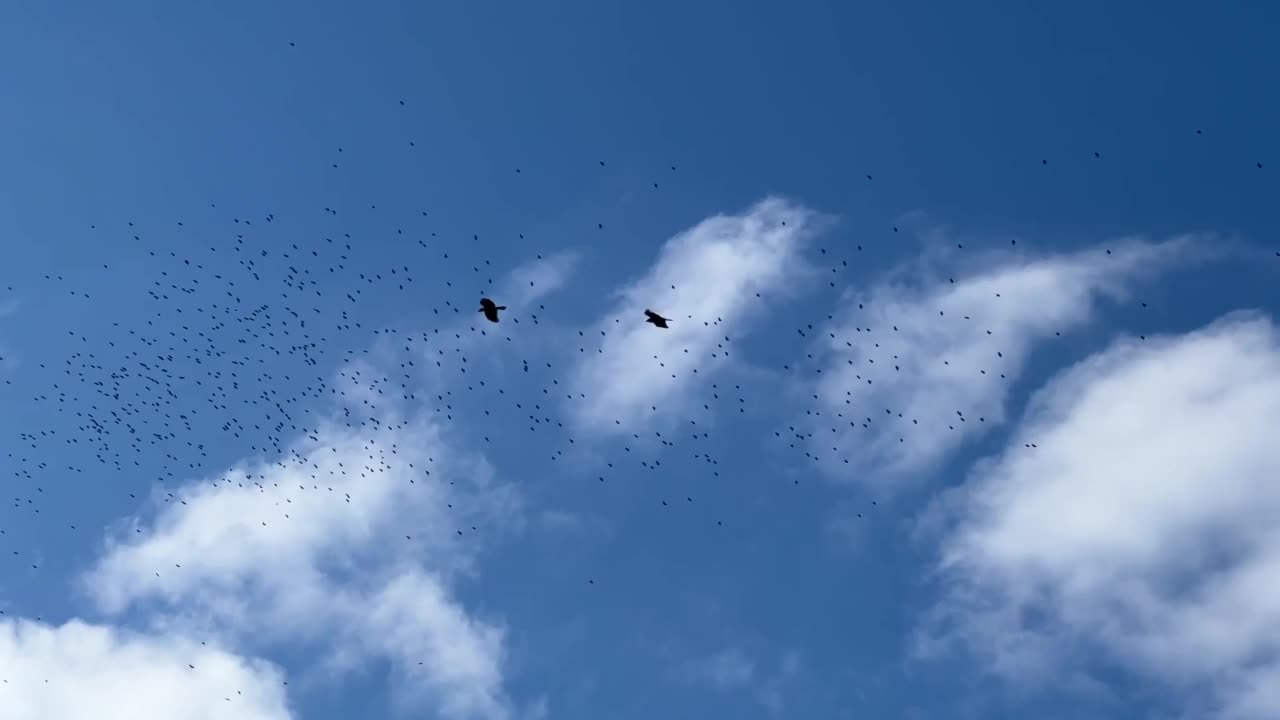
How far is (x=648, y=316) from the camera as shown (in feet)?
160

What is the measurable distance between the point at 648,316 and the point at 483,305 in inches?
446

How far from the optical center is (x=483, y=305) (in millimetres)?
50094
